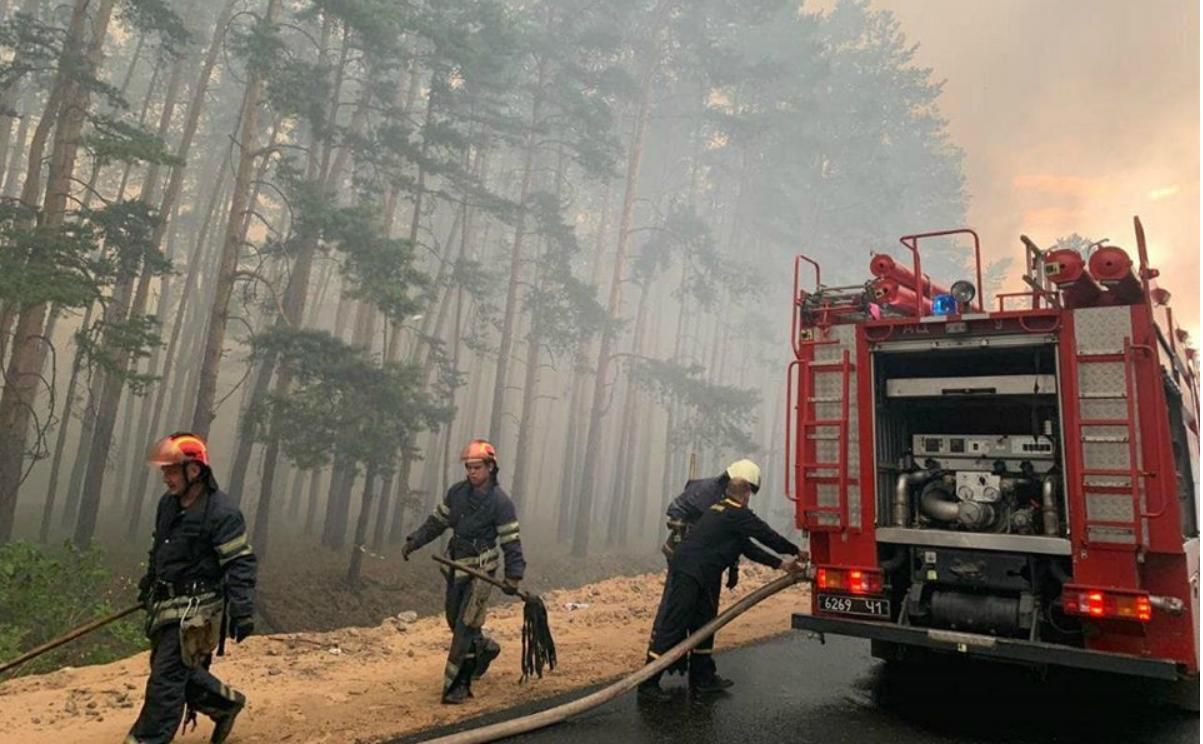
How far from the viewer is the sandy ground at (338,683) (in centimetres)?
474

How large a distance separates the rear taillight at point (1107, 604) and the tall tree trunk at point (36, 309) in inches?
519

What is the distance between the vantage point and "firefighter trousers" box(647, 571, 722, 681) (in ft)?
19.2

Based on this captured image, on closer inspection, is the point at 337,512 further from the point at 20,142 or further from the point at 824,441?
the point at 20,142

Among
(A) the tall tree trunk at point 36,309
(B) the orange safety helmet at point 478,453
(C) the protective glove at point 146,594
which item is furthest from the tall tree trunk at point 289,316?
(C) the protective glove at point 146,594

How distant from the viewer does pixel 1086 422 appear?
497 centimetres

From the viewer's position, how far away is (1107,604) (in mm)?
4820

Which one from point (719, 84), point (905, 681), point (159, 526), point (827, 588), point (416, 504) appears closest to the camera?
point (159, 526)

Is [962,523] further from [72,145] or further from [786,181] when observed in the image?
[786,181]

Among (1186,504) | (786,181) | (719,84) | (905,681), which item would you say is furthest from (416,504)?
(786,181)

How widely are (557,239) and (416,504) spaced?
8970 millimetres

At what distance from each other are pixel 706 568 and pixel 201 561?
11.8 feet

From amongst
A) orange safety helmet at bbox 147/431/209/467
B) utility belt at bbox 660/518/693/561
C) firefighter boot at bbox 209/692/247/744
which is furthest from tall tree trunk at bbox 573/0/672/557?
orange safety helmet at bbox 147/431/209/467

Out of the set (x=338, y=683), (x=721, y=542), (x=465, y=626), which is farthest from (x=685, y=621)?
(x=338, y=683)

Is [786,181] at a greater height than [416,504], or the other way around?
[786,181]
